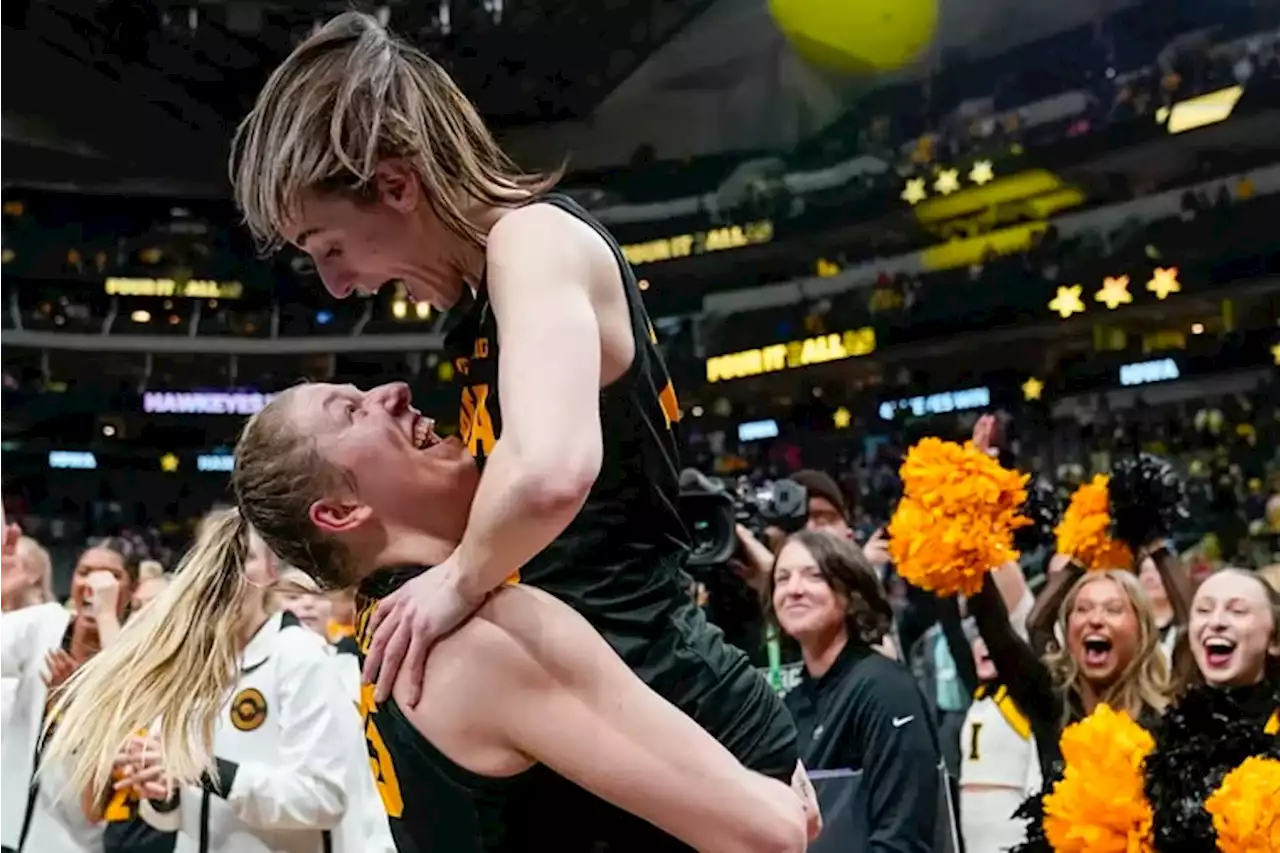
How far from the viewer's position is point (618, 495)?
1509 mm

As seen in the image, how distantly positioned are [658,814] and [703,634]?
0.74 ft

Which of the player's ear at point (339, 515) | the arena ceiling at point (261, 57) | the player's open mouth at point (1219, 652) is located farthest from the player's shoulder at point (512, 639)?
the arena ceiling at point (261, 57)

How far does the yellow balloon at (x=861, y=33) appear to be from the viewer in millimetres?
16594

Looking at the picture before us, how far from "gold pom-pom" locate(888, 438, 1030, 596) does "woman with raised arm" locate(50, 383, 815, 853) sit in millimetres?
1614

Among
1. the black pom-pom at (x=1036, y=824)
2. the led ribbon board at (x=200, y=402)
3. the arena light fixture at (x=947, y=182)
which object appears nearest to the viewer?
the black pom-pom at (x=1036, y=824)

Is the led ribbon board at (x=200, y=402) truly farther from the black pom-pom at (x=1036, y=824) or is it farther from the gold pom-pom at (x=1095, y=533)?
the black pom-pom at (x=1036, y=824)

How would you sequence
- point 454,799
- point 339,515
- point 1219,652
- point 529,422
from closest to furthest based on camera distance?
point 529,422, point 454,799, point 339,515, point 1219,652

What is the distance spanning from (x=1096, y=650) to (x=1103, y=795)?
4.35ft

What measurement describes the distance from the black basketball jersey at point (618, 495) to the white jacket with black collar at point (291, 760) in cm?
144

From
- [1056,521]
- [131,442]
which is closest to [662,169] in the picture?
[131,442]

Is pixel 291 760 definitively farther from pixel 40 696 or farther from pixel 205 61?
pixel 205 61

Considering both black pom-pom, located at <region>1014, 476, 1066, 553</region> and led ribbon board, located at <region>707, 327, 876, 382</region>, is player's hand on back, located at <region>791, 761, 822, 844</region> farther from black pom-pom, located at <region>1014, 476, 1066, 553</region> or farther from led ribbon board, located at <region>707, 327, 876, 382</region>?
led ribbon board, located at <region>707, 327, 876, 382</region>

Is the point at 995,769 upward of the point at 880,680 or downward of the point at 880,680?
downward

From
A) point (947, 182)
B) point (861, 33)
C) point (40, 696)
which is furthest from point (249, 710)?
point (861, 33)
